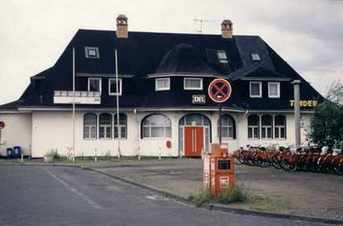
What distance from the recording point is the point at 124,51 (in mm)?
50969

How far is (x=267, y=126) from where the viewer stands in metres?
49.9

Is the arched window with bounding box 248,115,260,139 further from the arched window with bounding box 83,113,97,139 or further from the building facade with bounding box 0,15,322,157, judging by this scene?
the arched window with bounding box 83,113,97,139

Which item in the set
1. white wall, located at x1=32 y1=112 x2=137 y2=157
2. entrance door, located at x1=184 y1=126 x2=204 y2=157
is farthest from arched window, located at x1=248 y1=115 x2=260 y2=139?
white wall, located at x1=32 y1=112 x2=137 y2=157

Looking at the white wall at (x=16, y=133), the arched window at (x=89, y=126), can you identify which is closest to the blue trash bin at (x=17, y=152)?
the white wall at (x=16, y=133)

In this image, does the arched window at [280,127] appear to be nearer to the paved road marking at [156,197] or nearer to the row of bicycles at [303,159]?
the row of bicycles at [303,159]

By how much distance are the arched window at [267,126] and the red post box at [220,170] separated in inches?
1349

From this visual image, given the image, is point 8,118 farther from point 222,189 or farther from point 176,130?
point 222,189

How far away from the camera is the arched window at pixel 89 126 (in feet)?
154

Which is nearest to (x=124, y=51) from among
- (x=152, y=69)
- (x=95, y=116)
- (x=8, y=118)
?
(x=152, y=69)

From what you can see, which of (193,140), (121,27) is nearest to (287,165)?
(193,140)

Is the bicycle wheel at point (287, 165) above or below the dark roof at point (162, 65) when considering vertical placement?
below

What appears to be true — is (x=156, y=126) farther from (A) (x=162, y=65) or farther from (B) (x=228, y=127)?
(B) (x=228, y=127)

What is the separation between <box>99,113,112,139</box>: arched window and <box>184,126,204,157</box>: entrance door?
18.0ft

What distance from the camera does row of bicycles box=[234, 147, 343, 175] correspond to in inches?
1001
